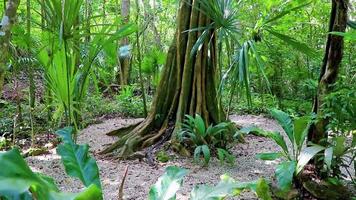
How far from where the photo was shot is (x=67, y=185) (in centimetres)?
354

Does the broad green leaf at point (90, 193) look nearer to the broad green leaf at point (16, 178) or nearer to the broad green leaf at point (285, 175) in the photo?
the broad green leaf at point (16, 178)

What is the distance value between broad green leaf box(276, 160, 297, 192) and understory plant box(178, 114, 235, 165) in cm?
105

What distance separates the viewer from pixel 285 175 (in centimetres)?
288

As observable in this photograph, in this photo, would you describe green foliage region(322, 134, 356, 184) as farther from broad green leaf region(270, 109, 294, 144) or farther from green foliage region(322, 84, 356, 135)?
broad green leaf region(270, 109, 294, 144)

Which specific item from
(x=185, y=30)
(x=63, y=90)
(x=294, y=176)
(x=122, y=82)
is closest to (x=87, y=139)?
(x=63, y=90)

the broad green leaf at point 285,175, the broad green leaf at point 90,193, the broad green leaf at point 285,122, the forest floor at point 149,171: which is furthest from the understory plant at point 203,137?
the broad green leaf at point 90,193

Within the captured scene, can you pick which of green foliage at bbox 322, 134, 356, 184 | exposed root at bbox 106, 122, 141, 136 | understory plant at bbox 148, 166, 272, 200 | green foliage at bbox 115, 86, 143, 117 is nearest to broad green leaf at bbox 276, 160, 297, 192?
green foliage at bbox 322, 134, 356, 184

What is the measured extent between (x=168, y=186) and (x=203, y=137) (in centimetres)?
221

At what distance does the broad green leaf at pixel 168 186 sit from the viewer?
1.99 m

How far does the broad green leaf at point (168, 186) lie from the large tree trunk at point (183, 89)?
2.40 meters

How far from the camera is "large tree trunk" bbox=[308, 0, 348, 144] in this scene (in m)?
3.12

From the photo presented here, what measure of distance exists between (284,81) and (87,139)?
13.7 feet

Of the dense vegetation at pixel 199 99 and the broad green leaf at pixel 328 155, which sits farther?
the broad green leaf at pixel 328 155

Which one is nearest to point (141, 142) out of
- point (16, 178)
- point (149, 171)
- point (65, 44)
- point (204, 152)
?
point (149, 171)
